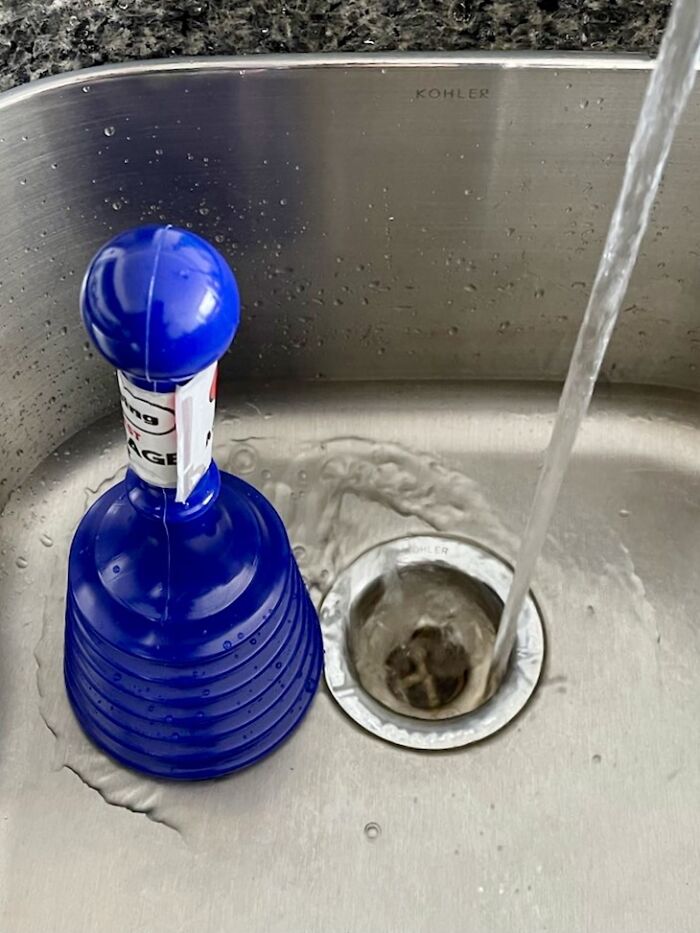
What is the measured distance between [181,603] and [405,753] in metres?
0.19

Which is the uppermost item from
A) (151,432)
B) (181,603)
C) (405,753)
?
(151,432)

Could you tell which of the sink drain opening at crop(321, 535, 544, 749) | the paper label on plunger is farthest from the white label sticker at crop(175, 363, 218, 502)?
the sink drain opening at crop(321, 535, 544, 749)

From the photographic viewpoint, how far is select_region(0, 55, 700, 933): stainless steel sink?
22.0 inches

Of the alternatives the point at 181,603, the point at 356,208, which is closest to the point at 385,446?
the point at 356,208

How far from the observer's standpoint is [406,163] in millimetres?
Result: 633

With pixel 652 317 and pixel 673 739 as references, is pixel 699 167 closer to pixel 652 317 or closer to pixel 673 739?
pixel 652 317

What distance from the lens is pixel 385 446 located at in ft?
2.40

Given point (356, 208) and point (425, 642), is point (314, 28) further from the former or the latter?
point (425, 642)

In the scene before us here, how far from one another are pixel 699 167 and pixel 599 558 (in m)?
0.27

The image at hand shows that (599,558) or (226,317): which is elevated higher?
(226,317)

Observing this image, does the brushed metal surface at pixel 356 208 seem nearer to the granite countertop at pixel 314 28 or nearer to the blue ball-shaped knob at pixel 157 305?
the granite countertop at pixel 314 28

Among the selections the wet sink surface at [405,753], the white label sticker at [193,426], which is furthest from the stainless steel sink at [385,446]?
the white label sticker at [193,426]

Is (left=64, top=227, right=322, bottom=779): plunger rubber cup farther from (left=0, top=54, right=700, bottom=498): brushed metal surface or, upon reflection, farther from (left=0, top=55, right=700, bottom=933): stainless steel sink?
(left=0, top=54, right=700, bottom=498): brushed metal surface

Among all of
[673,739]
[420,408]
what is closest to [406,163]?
[420,408]
